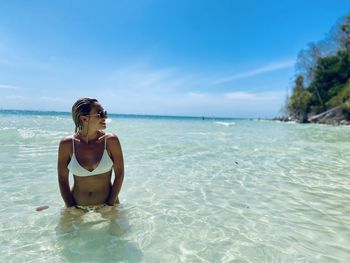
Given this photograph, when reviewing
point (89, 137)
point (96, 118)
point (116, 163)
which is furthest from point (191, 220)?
point (96, 118)

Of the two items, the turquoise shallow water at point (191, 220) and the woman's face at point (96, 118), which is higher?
the woman's face at point (96, 118)

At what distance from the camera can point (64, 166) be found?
314 cm

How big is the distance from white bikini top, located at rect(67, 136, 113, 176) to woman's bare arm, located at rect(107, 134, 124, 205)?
0.07 meters

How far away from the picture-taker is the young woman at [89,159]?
120 inches

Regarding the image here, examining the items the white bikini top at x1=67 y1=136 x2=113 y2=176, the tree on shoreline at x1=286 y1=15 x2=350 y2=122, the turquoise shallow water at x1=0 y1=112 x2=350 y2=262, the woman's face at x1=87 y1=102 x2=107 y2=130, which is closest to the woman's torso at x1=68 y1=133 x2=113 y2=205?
the white bikini top at x1=67 y1=136 x2=113 y2=176

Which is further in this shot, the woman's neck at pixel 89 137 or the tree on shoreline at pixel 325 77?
the tree on shoreline at pixel 325 77

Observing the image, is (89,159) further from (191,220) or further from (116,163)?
(191,220)

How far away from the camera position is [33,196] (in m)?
4.67

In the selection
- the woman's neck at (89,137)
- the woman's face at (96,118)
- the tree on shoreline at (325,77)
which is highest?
the tree on shoreline at (325,77)

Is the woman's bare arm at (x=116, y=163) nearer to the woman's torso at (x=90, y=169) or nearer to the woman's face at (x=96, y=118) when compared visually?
the woman's torso at (x=90, y=169)

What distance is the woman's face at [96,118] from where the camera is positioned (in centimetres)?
304

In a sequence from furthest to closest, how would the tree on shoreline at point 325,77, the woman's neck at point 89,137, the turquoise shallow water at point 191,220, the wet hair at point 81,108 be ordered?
the tree on shoreline at point 325,77
the woman's neck at point 89,137
the wet hair at point 81,108
the turquoise shallow water at point 191,220

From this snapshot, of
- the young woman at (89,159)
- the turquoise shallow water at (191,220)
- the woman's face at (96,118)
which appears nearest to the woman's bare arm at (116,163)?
the young woman at (89,159)

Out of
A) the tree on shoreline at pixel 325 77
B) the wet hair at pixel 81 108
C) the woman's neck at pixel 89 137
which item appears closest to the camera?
the wet hair at pixel 81 108
